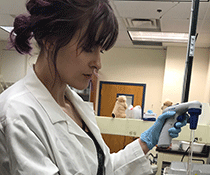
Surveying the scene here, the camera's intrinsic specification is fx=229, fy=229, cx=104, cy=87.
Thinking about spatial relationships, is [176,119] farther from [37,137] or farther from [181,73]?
[181,73]

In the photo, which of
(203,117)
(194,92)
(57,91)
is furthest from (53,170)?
(194,92)

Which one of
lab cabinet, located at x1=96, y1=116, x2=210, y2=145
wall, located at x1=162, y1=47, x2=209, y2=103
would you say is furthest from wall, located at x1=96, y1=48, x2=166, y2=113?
lab cabinet, located at x1=96, y1=116, x2=210, y2=145

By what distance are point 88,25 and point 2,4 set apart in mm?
2758

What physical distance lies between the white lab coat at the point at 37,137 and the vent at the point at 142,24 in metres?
2.81

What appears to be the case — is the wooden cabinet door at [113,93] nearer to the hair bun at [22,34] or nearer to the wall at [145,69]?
the wall at [145,69]

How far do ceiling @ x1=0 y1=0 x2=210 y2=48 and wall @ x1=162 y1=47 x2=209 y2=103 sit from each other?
1.08 metres

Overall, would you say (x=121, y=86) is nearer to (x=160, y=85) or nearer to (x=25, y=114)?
(x=160, y=85)

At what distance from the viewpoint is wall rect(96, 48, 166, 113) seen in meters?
5.30

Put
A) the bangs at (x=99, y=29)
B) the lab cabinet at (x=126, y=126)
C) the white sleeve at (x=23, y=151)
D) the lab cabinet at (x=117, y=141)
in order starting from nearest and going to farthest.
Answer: the white sleeve at (x=23, y=151) → the bangs at (x=99, y=29) → the lab cabinet at (x=126, y=126) → the lab cabinet at (x=117, y=141)

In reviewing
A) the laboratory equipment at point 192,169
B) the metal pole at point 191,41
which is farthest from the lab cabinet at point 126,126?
the metal pole at point 191,41

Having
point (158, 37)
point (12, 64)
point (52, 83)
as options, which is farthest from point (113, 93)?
point (52, 83)

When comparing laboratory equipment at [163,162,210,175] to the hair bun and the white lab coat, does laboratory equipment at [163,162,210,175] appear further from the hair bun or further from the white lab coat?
the hair bun

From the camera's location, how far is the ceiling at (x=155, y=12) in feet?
8.59

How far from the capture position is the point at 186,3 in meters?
2.51
